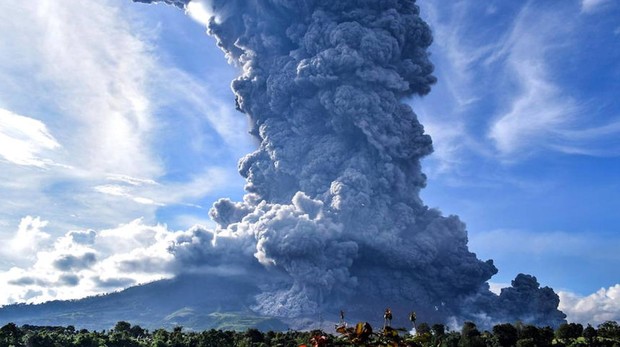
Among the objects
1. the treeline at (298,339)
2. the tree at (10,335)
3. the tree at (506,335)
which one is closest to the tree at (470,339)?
the treeline at (298,339)

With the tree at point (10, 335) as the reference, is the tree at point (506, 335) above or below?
above

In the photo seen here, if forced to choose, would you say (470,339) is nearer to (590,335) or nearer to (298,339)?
(590,335)

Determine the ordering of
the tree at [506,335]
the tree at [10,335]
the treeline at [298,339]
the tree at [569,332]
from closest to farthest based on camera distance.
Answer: the treeline at [298,339]
the tree at [506,335]
the tree at [10,335]
the tree at [569,332]

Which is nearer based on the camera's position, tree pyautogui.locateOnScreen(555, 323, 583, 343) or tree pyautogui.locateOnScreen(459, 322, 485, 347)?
tree pyautogui.locateOnScreen(459, 322, 485, 347)

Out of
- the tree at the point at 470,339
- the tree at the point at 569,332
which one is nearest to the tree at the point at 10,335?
the tree at the point at 470,339

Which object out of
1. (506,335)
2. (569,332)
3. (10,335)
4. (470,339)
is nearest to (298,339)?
(470,339)

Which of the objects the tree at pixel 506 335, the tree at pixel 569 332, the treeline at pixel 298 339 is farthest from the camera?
the tree at pixel 569 332

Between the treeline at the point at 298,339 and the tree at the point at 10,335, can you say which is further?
the tree at the point at 10,335

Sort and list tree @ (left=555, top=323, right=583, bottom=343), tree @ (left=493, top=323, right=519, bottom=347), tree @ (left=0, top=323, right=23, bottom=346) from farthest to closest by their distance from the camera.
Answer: tree @ (left=555, top=323, right=583, bottom=343), tree @ (left=0, top=323, right=23, bottom=346), tree @ (left=493, top=323, right=519, bottom=347)

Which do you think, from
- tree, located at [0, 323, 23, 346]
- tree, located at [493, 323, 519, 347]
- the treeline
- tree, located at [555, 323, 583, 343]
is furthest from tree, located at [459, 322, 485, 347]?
tree, located at [0, 323, 23, 346]

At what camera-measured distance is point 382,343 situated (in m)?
9.05

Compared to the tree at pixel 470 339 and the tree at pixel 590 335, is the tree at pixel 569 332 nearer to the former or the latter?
the tree at pixel 590 335

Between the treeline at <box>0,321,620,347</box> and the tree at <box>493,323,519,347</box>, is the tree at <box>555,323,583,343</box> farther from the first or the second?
the tree at <box>493,323,519,347</box>

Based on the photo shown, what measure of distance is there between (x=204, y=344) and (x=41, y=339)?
31.7 metres
